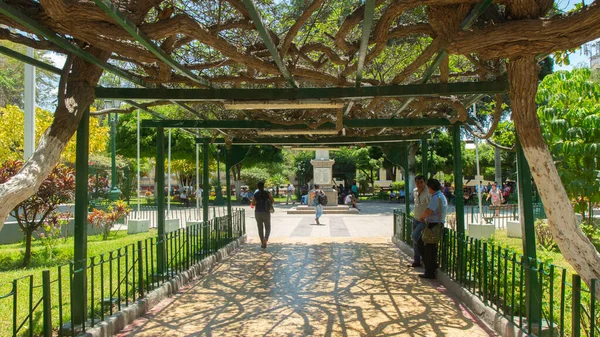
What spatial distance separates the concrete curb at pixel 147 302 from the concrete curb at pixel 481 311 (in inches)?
158

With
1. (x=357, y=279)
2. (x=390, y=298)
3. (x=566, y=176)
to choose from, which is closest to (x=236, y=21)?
(x=390, y=298)

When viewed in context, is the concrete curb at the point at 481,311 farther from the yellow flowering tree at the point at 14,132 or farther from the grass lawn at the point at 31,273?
the yellow flowering tree at the point at 14,132

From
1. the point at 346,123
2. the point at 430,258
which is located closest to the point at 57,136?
the point at 346,123

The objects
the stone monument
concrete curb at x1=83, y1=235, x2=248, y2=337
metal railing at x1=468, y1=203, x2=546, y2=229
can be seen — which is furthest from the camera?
the stone monument

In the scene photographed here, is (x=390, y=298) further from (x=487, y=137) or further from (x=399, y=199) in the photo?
(x=399, y=199)

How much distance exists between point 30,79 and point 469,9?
981 centimetres

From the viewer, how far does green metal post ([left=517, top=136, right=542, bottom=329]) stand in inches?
189

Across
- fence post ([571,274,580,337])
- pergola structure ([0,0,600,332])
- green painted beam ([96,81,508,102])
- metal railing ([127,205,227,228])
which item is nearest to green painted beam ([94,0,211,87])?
pergola structure ([0,0,600,332])

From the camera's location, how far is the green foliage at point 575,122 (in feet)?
32.3

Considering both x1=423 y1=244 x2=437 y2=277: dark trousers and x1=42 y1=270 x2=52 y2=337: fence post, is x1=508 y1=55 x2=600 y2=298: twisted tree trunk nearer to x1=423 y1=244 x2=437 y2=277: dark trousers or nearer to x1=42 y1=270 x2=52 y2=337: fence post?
x1=42 y1=270 x2=52 y2=337: fence post

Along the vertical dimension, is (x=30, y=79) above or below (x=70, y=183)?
above

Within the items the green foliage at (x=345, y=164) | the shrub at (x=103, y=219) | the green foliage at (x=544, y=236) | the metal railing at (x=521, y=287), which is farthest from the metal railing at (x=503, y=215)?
the green foliage at (x=345, y=164)

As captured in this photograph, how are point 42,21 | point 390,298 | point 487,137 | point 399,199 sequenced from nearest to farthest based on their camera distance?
point 42,21, point 390,298, point 487,137, point 399,199

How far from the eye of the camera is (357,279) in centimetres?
845
